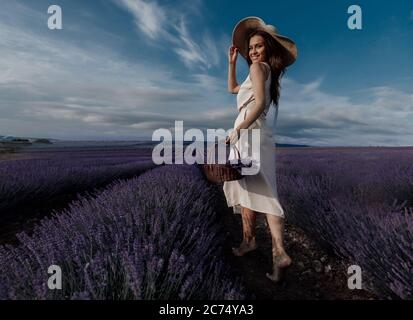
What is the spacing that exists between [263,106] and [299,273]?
1309 mm

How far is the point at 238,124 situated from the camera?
216 cm

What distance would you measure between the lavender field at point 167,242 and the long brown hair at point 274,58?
3.36 feet

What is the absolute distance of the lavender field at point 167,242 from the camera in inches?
49.3

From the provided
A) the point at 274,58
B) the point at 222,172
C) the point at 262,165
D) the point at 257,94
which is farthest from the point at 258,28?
the point at 222,172

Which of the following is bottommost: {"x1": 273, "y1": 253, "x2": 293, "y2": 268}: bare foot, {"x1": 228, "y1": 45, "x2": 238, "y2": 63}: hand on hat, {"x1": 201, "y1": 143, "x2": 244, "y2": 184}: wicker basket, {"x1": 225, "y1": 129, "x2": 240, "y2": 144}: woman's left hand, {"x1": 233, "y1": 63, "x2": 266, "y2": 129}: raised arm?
{"x1": 273, "y1": 253, "x2": 293, "y2": 268}: bare foot

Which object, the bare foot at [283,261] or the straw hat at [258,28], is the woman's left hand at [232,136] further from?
the bare foot at [283,261]

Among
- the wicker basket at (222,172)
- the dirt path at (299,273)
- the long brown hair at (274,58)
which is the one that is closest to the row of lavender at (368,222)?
the dirt path at (299,273)

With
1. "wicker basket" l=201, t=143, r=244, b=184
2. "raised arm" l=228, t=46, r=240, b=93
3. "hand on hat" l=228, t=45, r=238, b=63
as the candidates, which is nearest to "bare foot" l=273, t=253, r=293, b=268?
"wicker basket" l=201, t=143, r=244, b=184

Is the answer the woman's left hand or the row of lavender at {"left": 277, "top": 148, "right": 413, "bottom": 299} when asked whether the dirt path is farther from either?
the woman's left hand

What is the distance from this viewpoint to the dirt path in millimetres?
2109

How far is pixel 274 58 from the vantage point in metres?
2.23

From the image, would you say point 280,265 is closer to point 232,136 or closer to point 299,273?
point 299,273

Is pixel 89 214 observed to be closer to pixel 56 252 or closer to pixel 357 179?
pixel 56 252
